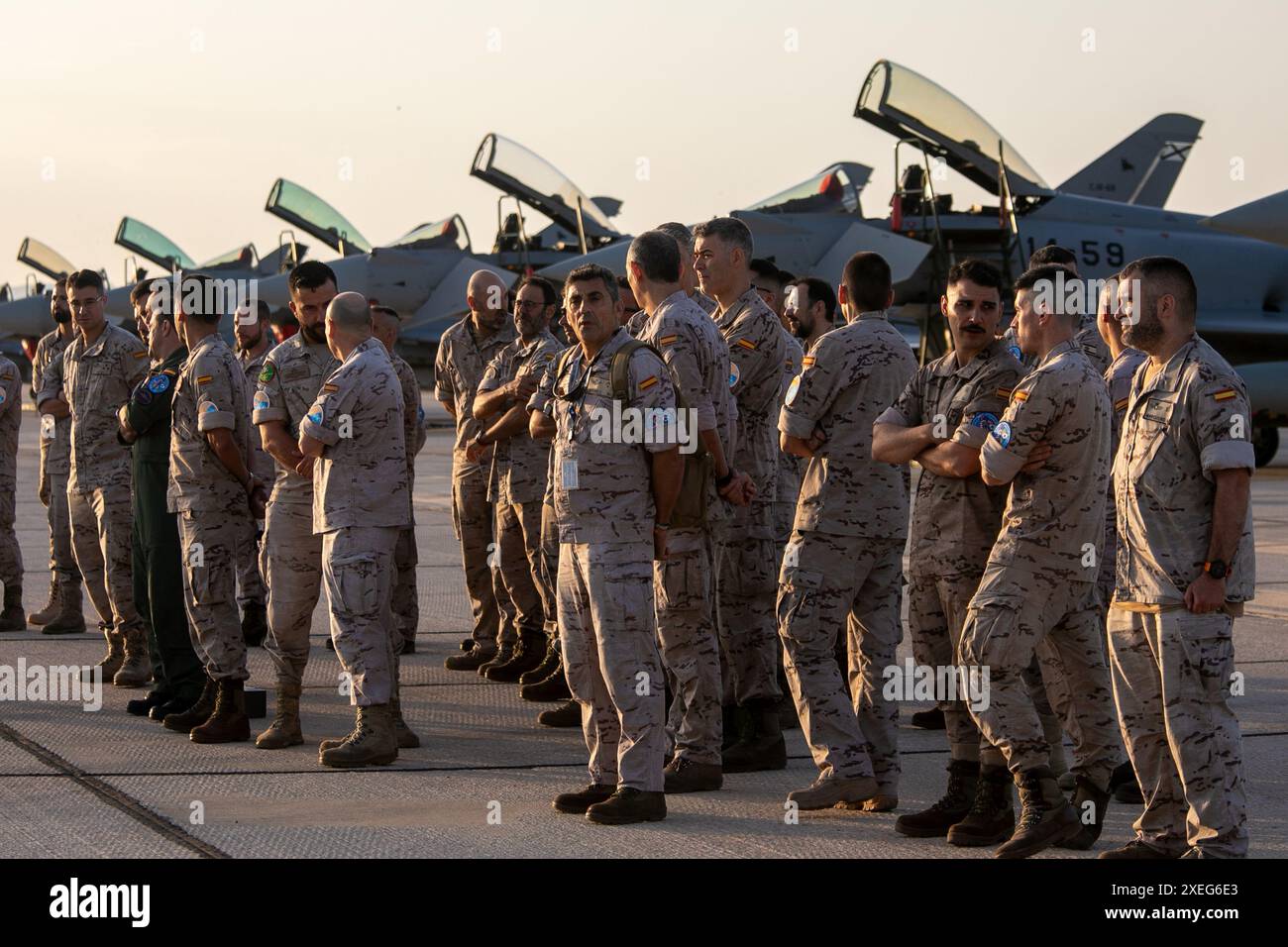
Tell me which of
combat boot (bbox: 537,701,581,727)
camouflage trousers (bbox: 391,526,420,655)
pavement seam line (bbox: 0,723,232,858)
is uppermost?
camouflage trousers (bbox: 391,526,420,655)

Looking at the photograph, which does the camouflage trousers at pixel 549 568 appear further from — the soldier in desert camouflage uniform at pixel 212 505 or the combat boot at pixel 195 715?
the combat boot at pixel 195 715

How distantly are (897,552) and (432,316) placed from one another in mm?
22783

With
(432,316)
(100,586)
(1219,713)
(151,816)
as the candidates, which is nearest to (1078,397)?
(1219,713)

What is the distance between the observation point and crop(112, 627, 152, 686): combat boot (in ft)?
25.6

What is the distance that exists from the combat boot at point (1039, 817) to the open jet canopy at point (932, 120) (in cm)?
1454

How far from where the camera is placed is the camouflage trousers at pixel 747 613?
6316mm

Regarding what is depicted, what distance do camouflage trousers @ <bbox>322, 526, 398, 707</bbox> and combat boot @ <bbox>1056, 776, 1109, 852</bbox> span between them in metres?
2.62

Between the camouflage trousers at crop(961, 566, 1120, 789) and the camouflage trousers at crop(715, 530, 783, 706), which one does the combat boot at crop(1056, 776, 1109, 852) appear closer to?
the camouflage trousers at crop(961, 566, 1120, 789)

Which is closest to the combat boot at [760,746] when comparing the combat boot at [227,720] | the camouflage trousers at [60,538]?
the combat boot at [227,720]

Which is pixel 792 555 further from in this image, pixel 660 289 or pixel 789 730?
pixel 789 730

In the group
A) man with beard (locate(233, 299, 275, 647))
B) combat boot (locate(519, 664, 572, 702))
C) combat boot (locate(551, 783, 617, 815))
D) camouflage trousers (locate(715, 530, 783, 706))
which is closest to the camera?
combat boot (locate(551, 783, 617, 815))

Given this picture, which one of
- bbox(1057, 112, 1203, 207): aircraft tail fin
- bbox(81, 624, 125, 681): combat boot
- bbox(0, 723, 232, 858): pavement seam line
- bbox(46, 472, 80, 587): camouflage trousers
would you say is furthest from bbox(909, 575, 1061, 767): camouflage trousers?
bbox(1057, 112, 1203, 207): aircraft tail fin

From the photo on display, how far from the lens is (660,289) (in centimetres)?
570

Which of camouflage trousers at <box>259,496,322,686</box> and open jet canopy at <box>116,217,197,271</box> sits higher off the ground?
open jet canopy at <box>116,217,197,271</box>
